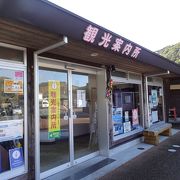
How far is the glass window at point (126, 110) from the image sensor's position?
6.46 m

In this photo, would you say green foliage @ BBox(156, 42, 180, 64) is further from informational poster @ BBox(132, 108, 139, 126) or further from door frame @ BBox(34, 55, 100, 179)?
door frame @ BBox(34, 55, 100, 179)

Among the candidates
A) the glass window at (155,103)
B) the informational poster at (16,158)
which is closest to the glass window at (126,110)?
the glass window at (155,103)

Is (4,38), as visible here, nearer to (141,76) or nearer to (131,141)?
(131,141)

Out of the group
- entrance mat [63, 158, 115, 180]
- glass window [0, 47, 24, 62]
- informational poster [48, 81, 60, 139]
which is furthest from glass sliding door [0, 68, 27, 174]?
entrance mat [63, 158, 115, 180]

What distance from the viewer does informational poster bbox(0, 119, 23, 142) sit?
346 cm

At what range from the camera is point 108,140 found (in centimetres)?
561

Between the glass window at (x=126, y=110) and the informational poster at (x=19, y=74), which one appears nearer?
the informational poster at (x=19, y=74)

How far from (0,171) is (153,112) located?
272 inches

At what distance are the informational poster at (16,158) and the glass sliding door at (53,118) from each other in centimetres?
65

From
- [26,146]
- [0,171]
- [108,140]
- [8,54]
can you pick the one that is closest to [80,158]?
[108,140]

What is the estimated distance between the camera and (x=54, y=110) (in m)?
4.61

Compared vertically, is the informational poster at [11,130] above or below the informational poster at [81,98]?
→ below

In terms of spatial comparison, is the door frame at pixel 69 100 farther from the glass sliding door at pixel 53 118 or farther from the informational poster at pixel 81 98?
the informational poster at pixel 81 98

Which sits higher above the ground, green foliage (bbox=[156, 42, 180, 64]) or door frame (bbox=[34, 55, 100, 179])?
green foliage (bbox=[156, 42, 180, 64])
